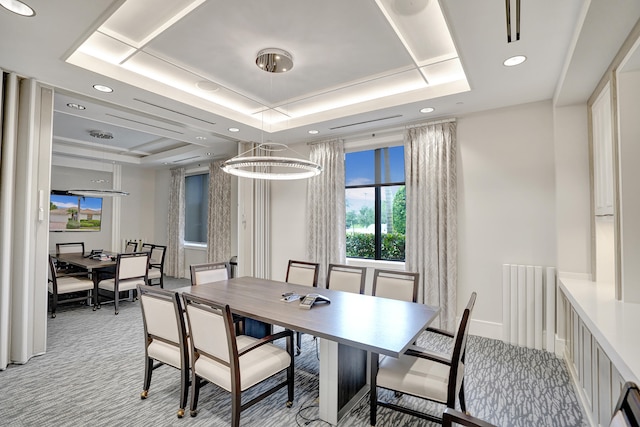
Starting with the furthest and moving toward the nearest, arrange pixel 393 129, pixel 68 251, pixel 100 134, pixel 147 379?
1. pixel 68 251
2. pixel 100 134
3. pixel 393 129
4. pixel 147 379

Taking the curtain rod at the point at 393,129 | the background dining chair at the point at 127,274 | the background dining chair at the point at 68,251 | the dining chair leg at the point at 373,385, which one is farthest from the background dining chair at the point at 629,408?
the background dining chair at the point at 68,251

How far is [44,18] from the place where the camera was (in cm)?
212

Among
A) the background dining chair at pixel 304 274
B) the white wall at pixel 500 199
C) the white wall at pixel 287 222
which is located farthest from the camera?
the white wall at pixel 287 222

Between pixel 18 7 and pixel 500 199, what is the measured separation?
470 cm

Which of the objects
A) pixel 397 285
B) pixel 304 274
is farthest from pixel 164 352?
pixel 397 285

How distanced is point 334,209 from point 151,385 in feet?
10.5

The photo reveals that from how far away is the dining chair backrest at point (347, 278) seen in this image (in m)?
3.37

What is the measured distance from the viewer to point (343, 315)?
2322mm

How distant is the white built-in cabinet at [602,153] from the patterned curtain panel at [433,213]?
1376 mm

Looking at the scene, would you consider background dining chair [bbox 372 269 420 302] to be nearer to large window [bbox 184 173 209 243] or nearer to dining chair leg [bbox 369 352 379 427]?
dining chair leg [bbox 369 352 379 427]

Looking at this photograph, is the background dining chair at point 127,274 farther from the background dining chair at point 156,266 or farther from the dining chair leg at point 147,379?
the dining chair leg at point 147,379

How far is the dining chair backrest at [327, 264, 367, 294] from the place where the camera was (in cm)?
337

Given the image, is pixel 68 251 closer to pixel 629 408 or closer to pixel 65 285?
pixel 65 285

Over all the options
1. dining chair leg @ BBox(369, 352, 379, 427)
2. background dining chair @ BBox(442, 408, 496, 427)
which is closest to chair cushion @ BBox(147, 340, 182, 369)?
dining chair leg @ BBox(369, 352, 379, 427)
